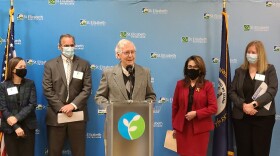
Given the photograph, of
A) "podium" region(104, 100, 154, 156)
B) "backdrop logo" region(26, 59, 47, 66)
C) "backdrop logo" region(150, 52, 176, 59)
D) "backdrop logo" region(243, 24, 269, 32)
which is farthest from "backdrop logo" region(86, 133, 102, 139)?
"backdrop logo" region(243, 24, 269, 32)

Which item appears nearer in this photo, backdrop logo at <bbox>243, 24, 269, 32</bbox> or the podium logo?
the podium logo

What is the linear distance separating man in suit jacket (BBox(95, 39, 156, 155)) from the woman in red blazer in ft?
2.96

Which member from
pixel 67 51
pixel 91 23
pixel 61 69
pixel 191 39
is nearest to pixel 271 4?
pixel 191 39

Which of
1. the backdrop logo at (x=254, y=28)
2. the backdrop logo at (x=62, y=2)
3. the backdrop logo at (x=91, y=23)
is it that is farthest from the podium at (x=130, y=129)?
the backdrop logo at (x=254, y=28)

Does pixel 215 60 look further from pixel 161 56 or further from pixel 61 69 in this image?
pixel 61 69

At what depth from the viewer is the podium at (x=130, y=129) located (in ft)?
7.45

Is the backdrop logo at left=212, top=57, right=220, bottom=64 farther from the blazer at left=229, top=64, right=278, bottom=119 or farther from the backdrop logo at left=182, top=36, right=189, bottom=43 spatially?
the blazer at left=229, top=64, right=278, bottom=119

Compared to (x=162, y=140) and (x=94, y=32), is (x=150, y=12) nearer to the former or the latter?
(x=94, y=32)

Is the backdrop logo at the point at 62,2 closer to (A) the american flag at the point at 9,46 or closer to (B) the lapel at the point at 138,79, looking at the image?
(A) the american flag at the point at 9,46

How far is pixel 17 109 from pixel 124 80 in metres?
1.44

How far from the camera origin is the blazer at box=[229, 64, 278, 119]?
3756 millimetres

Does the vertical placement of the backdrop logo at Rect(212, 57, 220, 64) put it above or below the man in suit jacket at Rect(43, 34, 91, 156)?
above

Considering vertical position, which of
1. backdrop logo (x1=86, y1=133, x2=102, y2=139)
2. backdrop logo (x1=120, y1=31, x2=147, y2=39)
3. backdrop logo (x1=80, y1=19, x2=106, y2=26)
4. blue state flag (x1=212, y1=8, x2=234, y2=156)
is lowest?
backdrop logo (x1=86, y1=133, x2=102, y2=139)

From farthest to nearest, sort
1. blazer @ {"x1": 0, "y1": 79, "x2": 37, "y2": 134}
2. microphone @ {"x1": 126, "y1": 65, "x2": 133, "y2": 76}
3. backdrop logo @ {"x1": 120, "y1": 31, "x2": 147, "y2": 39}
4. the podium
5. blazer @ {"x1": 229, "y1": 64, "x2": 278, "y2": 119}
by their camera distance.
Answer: backdrop logo @ {"x1": 120, "y1": 31, "x2": 147, "y2": 39}
blazer @ {"x1": 229, "y1": 64, "x2": 278, "y2": 119}
blazer @ {"x1": 0, "y1": 79, "x2": 37, "y2": 134}
microphone @ {"x1": 126, "y1": 65, "x2": 133, "y2": 76}
the podium
